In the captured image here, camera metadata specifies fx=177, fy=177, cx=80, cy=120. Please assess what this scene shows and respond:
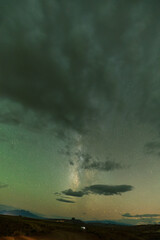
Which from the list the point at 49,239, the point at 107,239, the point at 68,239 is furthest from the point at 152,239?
the point at 49,239

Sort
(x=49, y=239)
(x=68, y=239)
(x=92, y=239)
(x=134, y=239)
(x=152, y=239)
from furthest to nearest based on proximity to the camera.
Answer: (x=152, y=239) < (x=134, y=239) < (x=92, y=239) < (x=68, y=239) < (x=49, y=239)

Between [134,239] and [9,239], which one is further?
[134,239]

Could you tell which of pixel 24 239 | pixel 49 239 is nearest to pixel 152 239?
pixel 49 239

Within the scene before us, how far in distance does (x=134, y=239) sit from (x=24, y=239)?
115 feet

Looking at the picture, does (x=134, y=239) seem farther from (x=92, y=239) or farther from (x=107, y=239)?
(x=92, y=239)

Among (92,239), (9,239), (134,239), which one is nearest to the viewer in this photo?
(9,239)

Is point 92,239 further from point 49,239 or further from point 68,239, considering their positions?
point 49,239

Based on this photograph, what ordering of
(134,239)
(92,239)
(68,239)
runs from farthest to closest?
1. (134,239)
2. (92,239)
3. (68,239)

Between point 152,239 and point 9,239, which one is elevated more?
point 9,239

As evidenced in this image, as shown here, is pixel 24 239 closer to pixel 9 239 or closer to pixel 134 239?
pixel 9 239

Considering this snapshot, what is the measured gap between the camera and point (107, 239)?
3909cm

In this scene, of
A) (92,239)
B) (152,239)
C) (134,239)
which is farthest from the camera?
(152,239)

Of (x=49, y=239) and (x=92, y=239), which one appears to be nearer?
(x=49, y=239)

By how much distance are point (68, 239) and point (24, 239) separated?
413 inches
